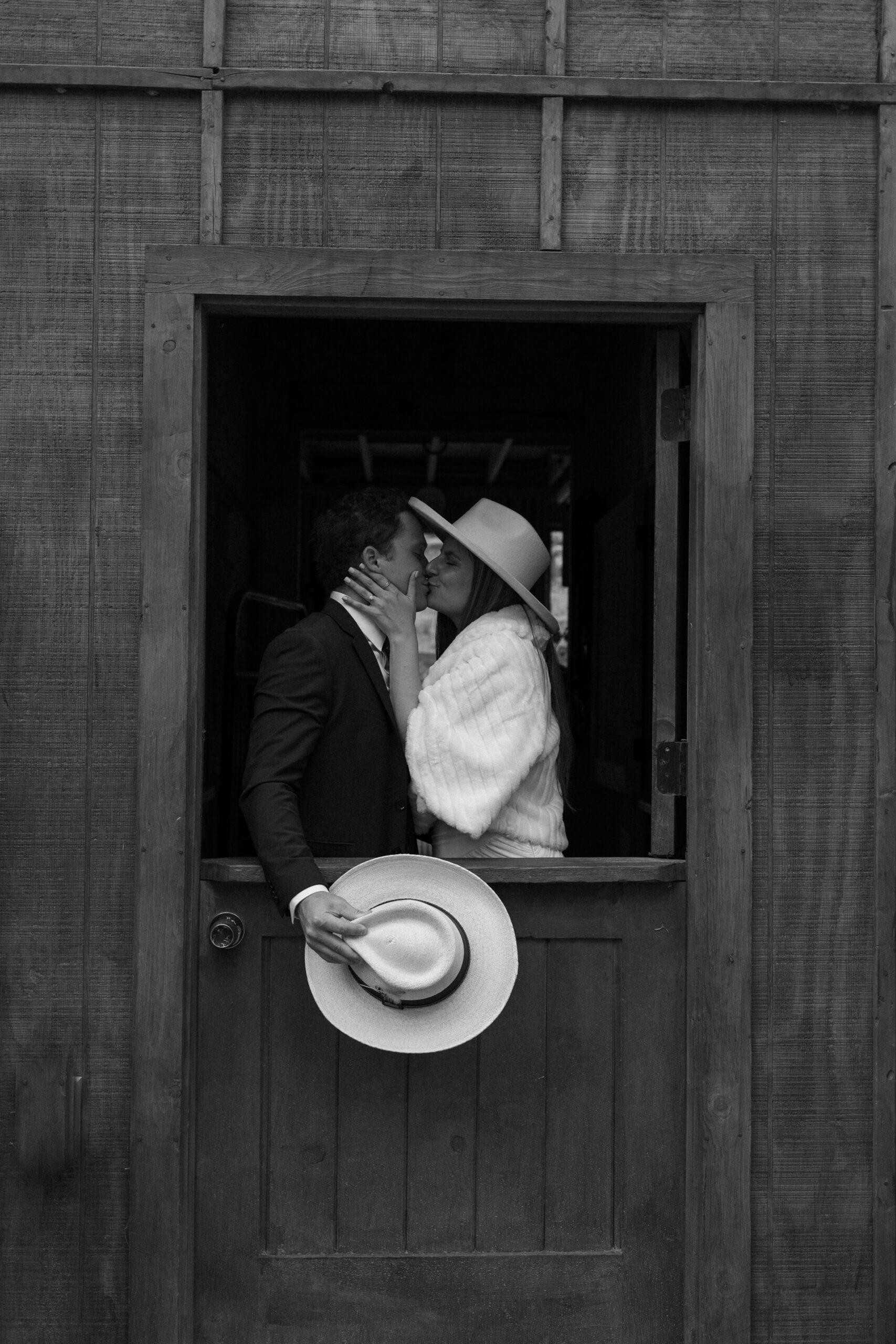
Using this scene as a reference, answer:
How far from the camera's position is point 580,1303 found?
9.57 ft

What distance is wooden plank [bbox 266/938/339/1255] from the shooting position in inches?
114

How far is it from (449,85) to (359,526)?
1.01m

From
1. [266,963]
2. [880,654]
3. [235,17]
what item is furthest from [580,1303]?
[235,17]

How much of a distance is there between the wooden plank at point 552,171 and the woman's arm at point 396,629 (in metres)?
0.86

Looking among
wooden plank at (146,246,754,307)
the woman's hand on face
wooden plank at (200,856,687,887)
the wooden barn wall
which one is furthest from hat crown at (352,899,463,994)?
wooden plank at (146,246,754,307)

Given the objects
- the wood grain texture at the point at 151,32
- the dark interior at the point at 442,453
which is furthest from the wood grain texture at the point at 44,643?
the dark interior at the point at 442,453

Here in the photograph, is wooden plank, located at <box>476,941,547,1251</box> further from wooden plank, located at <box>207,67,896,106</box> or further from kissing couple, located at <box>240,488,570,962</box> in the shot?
wooden plank, located at <box>207,67,896,106</box>

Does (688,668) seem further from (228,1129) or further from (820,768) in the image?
(228,1129)

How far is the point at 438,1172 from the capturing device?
291 cm

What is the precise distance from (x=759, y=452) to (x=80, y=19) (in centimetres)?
178

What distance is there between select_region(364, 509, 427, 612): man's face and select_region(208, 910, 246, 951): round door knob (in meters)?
0.90

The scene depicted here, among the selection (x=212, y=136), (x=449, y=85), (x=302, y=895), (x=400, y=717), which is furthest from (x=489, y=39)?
(x=302, y=895)

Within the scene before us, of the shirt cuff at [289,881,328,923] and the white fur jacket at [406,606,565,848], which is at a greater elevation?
the white fur jacket at [406,606,565,848]

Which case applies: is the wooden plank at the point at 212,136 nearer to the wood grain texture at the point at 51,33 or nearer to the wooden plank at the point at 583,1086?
the wood grain texture at the point at 51,33
